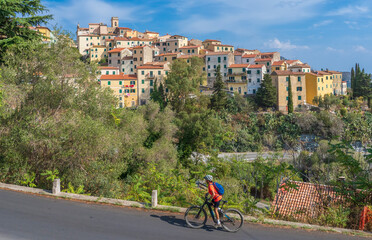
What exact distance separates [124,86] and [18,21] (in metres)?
49.8

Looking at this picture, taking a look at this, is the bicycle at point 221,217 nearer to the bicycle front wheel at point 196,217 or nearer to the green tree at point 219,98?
the bicycle front wheel at point 196,217

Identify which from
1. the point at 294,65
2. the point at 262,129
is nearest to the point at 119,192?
the point at 262,129

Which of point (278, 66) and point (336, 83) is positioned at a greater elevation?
point (278, 66)

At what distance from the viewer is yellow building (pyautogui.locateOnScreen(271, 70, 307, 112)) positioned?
63.0 m

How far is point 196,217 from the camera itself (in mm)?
7988

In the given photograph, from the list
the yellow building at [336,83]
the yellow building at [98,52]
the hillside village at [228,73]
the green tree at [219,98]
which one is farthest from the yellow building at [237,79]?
the yellow building at [98,52]

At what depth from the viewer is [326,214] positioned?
8383 millimetres

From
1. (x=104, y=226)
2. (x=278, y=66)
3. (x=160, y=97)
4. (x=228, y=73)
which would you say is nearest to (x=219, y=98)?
(x=160, y=97)

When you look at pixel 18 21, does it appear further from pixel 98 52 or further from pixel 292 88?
pixel 98 52

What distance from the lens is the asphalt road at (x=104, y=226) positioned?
7.36 metres

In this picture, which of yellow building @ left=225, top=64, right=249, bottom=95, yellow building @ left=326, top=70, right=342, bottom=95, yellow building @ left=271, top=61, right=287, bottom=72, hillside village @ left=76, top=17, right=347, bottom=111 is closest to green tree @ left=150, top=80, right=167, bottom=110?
hillside village @ left=76, top=17, right=347, bottom=111

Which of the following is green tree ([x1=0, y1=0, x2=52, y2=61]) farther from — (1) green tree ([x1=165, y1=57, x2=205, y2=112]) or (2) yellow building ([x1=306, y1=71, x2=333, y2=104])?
(2) yellow building ([x1=306, y1=71, x2=333, y2=104])

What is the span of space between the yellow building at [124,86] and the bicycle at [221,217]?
187ft

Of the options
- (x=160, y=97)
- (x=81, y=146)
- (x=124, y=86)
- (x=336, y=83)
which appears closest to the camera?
(x=81, y=146)
